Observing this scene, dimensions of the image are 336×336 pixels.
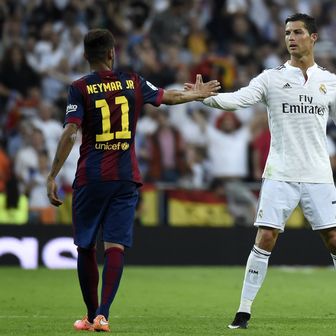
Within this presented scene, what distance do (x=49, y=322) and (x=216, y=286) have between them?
15.2 feet

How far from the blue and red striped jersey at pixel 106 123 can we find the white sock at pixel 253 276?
114cm

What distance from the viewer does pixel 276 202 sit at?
A: 8828 millimetres

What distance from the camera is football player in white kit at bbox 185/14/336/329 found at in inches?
348

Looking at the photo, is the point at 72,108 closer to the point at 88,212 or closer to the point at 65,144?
the point at 65,144

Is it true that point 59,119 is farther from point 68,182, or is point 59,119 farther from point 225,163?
point 225,163

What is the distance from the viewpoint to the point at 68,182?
17.2 metres

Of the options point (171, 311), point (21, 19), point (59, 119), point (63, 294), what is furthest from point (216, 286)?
point (21, 19)

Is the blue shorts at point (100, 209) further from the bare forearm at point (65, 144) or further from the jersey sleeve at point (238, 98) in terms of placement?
the jersey sleeve at point (238, 98)

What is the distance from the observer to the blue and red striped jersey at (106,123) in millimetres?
8523

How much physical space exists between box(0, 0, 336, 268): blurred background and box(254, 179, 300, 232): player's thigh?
308 inches

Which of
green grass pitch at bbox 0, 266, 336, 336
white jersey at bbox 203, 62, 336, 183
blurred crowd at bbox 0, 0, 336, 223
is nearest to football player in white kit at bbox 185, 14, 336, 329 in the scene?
white jersey at bbox 203, 62, 336, 183

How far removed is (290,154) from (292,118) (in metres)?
0.29

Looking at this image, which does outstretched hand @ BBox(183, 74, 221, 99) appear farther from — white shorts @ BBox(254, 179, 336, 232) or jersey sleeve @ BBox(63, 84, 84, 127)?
jersey sleeve @ BBox(63, 84, 84, 127)

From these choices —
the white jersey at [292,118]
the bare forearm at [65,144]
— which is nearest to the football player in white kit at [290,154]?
the white jersey at [292,118]
